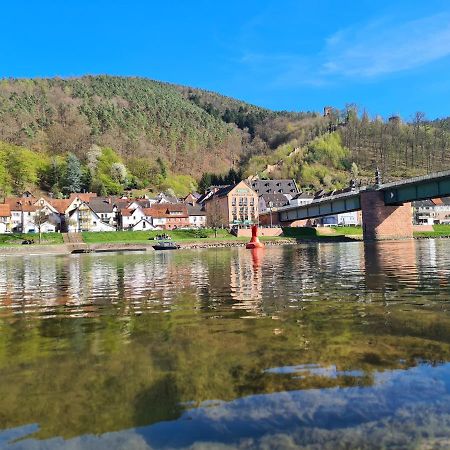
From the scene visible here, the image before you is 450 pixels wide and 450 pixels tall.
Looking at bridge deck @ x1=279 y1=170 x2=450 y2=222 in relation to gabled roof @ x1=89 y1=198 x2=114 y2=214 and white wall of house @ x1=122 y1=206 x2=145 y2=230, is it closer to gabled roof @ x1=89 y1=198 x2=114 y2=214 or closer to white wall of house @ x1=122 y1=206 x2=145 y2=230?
white wall of house @ x1=122 y1=206 x2=145 y2=230

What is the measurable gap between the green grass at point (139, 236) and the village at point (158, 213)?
800 cm

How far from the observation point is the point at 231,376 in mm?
8102

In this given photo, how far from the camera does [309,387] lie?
24.4 ft

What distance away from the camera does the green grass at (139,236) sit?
4149 inches

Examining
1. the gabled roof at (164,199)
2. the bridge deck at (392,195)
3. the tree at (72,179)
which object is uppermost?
the tree at (72,179)

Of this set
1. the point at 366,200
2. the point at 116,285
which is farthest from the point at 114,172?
the point at 116,285

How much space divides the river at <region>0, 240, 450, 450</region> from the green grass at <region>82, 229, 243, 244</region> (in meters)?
88.5

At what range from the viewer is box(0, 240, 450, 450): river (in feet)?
19.6

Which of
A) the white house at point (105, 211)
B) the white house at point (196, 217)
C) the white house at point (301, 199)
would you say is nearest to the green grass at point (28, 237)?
the white house at point (105, 211)

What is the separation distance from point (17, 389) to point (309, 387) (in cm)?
466

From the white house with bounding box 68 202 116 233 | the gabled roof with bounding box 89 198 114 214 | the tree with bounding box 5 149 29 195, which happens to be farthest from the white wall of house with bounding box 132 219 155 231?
the tree with bounding box 5 149 29 195

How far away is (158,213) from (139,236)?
38743 millimetres

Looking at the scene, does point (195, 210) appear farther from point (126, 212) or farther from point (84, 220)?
point (84, 220)

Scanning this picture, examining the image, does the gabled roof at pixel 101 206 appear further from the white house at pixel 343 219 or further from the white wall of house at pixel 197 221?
the white house at pixel 343 219
